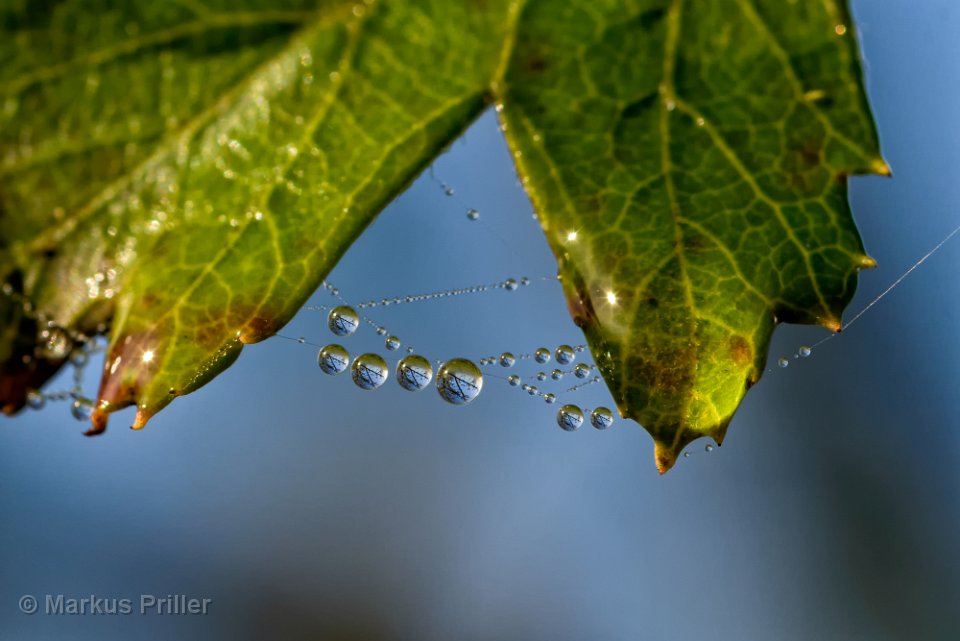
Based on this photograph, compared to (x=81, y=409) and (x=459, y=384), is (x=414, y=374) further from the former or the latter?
(x=81, y=409)

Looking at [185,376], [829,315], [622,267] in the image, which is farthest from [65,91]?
[829,315]

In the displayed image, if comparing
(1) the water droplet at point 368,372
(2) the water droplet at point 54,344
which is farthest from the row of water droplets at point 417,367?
(2) the water droplet at point 54,344

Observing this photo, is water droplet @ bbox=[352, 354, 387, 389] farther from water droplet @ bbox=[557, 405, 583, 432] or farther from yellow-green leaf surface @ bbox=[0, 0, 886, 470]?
yellow-green leaf surface @ bbox=[0, 0, 886, 470]

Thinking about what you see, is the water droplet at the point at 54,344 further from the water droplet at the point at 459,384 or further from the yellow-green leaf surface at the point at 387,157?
the water droplet at the point at 459,384

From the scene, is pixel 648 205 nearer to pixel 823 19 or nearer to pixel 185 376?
pixel 823 19

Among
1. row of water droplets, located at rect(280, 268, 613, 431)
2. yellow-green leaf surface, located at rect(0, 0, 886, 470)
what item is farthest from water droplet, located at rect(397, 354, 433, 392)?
yellow-green leaf surface, located at rect(0, 0, 886, 470)

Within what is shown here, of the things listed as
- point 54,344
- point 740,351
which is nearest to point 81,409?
point 54,344
